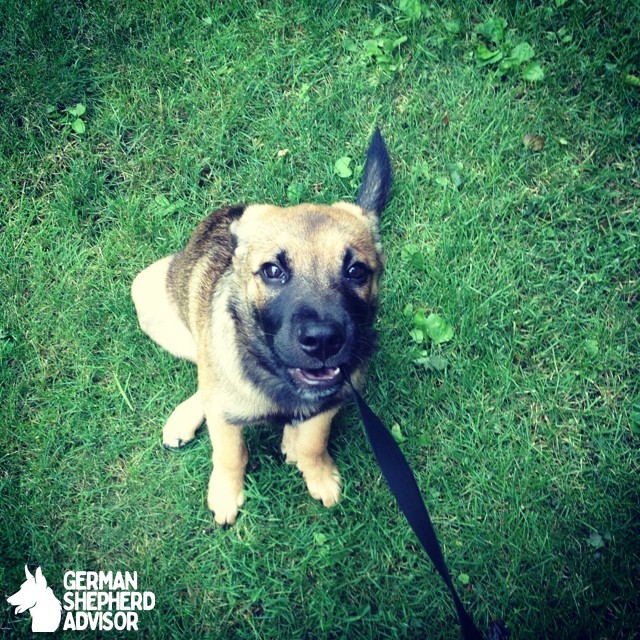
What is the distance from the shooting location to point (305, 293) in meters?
2.49

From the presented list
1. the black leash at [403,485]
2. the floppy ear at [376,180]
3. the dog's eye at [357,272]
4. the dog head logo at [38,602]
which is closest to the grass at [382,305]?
the dog head logo at [38,602]

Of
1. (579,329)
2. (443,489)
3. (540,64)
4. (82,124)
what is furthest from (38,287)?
(540,64)

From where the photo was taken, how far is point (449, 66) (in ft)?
14.0

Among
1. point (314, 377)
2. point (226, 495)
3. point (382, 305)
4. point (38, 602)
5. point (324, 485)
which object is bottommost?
point (38, 602)

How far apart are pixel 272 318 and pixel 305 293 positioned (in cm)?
20

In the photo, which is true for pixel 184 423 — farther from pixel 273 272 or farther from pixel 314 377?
pixel 273 272

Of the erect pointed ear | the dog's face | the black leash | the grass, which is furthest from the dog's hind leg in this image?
the black leash

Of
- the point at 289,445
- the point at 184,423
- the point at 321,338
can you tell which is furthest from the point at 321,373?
the point at 184,423

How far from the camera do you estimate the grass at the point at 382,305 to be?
10.9 feet

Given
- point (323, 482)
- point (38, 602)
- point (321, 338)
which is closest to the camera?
point (321, 338)

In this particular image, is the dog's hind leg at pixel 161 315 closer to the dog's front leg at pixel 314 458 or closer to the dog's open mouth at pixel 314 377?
the dog's front leg at pixel 314 458

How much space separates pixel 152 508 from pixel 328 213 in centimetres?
213

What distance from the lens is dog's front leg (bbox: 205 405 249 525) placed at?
315 cm

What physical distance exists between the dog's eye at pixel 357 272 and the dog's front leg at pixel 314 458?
0.84m
